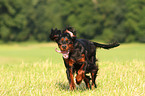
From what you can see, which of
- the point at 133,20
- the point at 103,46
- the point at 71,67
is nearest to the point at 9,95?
the point at 71,67

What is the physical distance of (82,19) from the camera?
171 ft

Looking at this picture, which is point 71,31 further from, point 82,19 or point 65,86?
point 82,19

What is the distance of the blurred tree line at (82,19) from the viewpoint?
4666 centimetres

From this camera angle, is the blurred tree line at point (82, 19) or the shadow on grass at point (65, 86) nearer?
the shadow on grass at point (65, 86)

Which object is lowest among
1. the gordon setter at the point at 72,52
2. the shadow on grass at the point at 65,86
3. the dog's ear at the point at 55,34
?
the shadow on grass at the point at 65,86

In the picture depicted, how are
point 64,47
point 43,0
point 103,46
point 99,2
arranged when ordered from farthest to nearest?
1. point 43,0
2. point 99,2
3. point 103,46
4. point 64,47

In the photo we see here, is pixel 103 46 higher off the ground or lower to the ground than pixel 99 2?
lower

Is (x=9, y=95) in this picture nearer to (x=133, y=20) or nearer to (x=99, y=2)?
(x=133, y=20)

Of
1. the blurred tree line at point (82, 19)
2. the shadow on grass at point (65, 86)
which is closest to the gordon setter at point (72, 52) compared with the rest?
the shadow on grass at point (65, 86)

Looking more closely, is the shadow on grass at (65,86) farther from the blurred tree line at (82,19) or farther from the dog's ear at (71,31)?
the blurred tree line at (82,19)

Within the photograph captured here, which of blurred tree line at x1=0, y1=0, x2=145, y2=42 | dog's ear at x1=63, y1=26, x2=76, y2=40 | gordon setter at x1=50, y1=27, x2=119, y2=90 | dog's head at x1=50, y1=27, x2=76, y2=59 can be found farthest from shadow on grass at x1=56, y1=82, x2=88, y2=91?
blurred tree line at x1=0, y1=0, x2=145, y2=42

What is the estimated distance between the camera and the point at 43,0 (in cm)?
6475

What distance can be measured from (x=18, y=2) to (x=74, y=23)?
13311 millimetres

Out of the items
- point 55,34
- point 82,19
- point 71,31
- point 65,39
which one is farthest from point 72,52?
point 82,19
